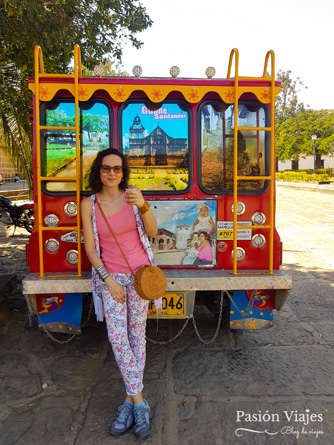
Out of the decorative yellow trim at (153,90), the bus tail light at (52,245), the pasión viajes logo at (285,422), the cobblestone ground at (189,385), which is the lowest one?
the pasión viajes logo at (285,422)

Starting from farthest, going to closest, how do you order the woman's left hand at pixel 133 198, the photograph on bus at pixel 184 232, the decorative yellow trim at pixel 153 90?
the photograph on bus at pixel 184 232
the decorative yellow trim at pixel 153 90
the woman's left hand at pixel 133 198

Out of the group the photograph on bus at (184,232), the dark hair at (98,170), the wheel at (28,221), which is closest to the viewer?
the dark hair at (98,170)

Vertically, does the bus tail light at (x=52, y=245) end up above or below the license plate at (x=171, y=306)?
above

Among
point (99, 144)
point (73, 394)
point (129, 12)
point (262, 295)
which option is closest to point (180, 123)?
point (99, 144)

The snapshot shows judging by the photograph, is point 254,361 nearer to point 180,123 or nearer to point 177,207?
point 177,207

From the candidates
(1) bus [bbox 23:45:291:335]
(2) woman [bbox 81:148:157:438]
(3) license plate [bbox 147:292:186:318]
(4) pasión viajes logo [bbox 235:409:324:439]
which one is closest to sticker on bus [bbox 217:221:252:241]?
(1) bus [bbox 23:45:291:335]

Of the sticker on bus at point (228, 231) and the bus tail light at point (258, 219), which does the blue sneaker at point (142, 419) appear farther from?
the bus tail light at point (258, 219)

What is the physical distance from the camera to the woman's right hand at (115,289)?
295 centimetres

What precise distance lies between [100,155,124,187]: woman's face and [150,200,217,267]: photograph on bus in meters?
0.99

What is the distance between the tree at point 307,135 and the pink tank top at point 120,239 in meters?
35.1

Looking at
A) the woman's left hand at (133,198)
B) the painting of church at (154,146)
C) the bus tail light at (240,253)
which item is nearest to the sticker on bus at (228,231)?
the bus tail light at (240,253)

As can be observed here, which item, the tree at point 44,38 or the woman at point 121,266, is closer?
the woman at point 121,266

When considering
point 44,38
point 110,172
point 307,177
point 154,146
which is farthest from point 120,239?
point 307,177

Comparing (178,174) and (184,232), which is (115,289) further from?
(178,174)
